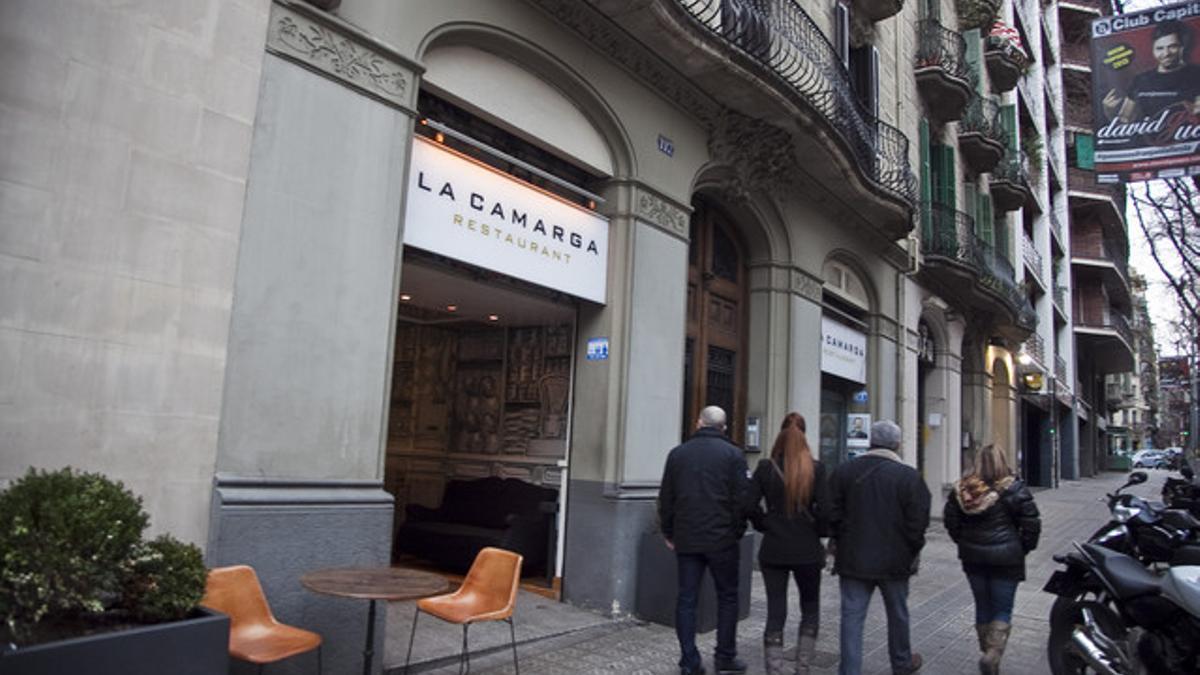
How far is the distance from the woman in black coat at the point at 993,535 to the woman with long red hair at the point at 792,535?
1.08 meters

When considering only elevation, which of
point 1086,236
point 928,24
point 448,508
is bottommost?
point 448,508

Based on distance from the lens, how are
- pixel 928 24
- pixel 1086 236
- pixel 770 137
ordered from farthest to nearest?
1. pixel 1086 236
2. pixel 928 24
3. pixel 770 137

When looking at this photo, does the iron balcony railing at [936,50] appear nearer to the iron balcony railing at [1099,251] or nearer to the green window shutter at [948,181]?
the green window shutter at [948,181]

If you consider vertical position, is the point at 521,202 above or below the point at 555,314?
above

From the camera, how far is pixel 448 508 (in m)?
9.45

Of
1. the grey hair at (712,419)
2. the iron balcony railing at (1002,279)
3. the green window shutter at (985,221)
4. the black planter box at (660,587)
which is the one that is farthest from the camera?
the green window shutter at (985,221)

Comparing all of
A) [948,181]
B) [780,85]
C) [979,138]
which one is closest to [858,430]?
[780,85]

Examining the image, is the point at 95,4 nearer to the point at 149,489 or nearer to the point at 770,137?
the point at 149,489

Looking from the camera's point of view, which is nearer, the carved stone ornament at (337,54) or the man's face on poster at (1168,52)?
the carved stone ornament at (337,54)

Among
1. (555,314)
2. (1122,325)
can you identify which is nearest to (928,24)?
(555,314)

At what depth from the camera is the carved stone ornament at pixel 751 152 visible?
388 inches

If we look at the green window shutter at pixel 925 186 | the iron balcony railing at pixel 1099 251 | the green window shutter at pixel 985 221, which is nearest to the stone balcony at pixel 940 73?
the green window shutter at pixel 925 186

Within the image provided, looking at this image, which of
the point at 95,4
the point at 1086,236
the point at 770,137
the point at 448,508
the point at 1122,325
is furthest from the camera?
the point at 1122,325

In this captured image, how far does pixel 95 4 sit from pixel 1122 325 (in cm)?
4935
